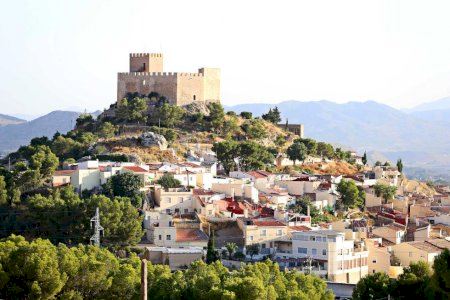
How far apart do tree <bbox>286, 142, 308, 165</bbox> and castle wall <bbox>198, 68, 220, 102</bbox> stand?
24.5 ft

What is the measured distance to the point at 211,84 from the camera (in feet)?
222

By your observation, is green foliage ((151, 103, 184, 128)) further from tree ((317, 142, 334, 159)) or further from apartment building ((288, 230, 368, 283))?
apartment building ((288, 230, 368, 283))

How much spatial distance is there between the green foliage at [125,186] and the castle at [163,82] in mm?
19224

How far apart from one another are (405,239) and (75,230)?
50.0 ft

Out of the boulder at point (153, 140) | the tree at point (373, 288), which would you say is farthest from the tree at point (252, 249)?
the boulder at point (153, 140)

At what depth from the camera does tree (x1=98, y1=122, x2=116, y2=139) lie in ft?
199

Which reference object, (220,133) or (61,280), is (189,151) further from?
(61,280)

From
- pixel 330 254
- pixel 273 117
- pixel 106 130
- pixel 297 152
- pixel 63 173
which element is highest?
pixel 273 117

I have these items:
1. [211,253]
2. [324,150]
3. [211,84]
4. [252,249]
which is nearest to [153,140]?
[211,84]

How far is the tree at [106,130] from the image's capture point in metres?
60.7

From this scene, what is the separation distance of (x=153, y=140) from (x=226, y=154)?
4.94m

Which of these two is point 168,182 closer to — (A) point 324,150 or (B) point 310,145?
(B) point 310,145

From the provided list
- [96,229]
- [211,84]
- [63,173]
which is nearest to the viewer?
[96,229]

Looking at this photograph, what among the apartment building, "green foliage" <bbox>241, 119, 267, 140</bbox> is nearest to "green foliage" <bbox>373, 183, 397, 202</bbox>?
"green foliage" <bbox>241, 119, 267, 140</bbox>
